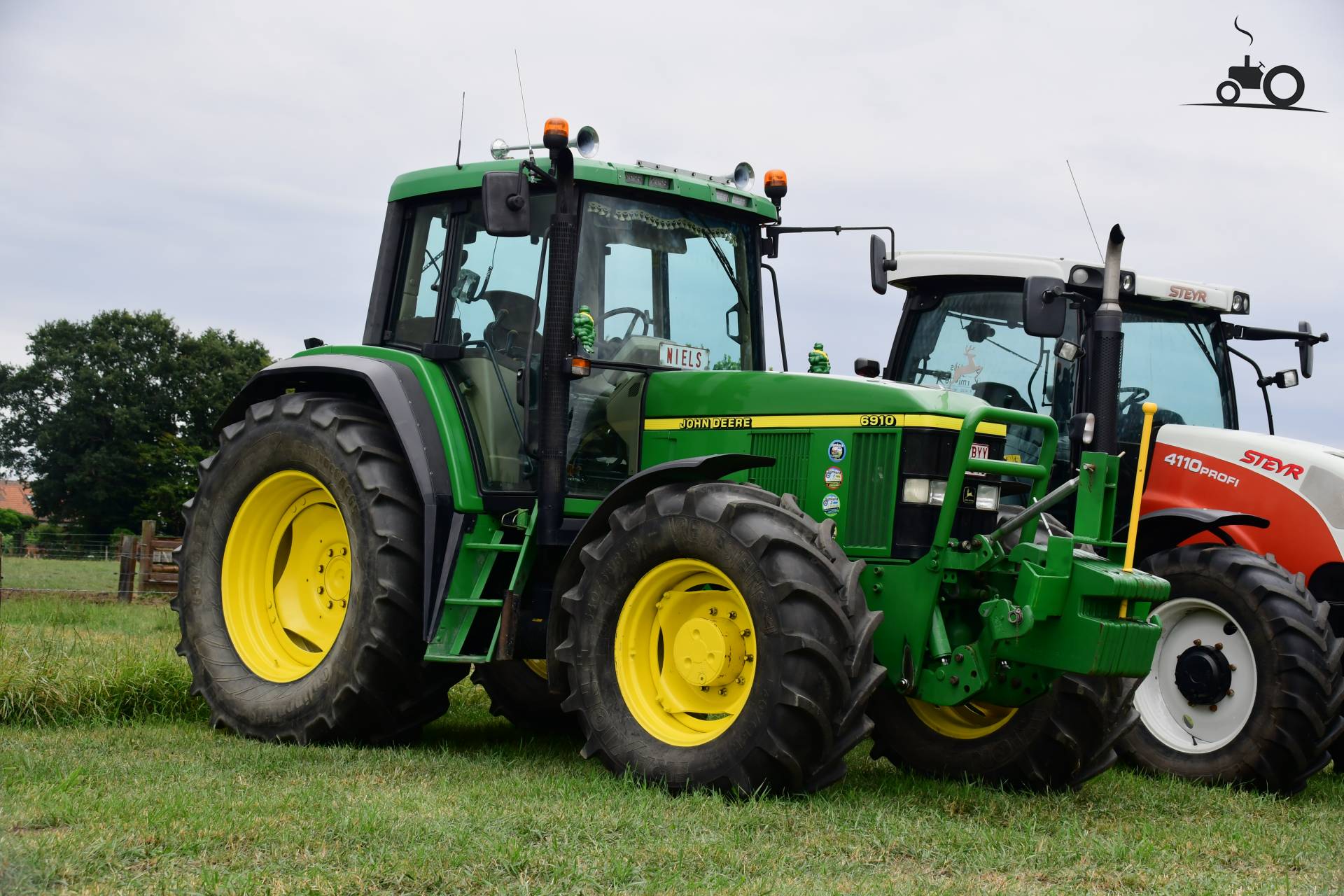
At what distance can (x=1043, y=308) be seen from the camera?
6.71 metres

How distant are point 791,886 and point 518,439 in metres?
3.20

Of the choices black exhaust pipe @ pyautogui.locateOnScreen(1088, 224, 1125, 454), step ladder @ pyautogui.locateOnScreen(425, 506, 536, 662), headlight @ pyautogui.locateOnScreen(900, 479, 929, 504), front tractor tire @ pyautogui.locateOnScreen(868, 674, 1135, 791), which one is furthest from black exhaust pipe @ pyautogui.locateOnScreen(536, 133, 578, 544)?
black exhaust pipe @ pyautogui.locateOnScreen(1088, 224, 1125, 454)

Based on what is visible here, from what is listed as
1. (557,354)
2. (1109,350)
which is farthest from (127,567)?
(1109,350)

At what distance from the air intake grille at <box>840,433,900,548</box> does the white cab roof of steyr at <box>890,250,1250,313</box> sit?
2.73 meters

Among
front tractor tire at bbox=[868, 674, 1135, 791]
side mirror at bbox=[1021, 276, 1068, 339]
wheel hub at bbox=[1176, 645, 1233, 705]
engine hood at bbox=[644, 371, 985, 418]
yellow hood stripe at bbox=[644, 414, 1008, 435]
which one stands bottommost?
front tractor tire at bbox=[868, 674, 1135, 791]

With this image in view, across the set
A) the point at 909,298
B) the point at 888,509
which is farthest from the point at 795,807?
the point at 909,298

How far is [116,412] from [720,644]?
1782 inches

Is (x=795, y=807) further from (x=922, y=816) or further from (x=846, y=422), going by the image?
(x=846, y=422)

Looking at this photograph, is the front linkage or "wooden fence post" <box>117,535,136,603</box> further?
"wooden fence post" <box>117,535,136,603</box>

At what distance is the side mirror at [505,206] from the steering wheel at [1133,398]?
4.00 m

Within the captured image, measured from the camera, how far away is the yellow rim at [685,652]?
579cm

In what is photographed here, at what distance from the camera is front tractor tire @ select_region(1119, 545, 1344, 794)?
6914 millimetres

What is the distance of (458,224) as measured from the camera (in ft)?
24.5

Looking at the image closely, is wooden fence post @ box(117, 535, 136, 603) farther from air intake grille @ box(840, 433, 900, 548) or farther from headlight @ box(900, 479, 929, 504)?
headlight @ box(900, 479, 929, 504)
